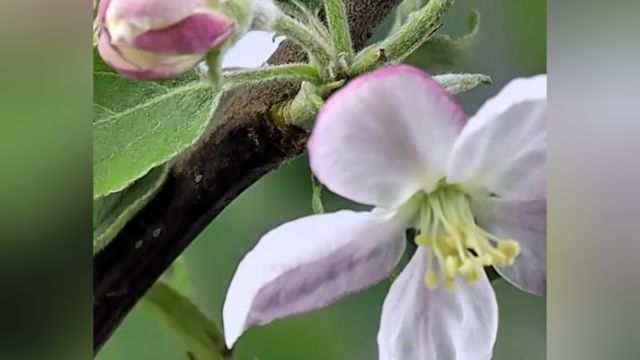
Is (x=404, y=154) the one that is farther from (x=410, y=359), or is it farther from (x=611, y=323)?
(x=611, y=323)

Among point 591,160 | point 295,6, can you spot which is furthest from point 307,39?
point 591,160

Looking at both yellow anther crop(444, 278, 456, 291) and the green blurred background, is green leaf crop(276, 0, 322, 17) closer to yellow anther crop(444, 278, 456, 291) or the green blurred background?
the green blurred background

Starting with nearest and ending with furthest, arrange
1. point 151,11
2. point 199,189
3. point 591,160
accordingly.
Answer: point 151,11 < point 199,189 < point 591,160

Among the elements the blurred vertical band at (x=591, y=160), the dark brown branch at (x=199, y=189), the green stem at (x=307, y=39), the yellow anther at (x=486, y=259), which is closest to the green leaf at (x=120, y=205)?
the dark brown branch at (x=199, y=189)

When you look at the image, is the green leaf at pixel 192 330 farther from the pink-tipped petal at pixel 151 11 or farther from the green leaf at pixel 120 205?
the pink-tipped petal at pixel 151 11

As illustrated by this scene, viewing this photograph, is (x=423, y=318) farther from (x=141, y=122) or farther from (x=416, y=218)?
(x=141, y=122)

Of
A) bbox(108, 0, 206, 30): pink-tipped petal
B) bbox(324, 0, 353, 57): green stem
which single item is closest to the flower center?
bbox(324, 0, 353, 57): green stem
